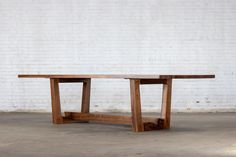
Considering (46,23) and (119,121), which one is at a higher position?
(46,23)

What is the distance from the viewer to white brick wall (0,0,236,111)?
9766 millimetres

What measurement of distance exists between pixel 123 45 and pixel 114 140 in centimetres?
420

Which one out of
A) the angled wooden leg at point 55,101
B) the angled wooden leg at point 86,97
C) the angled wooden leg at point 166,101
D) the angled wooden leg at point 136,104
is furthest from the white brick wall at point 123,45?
the angled wooden leg at point 136,104

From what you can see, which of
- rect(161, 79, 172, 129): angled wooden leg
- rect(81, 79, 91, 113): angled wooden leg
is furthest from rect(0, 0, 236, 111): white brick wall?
rect(161, 79, 172, 129): angled wooden leg

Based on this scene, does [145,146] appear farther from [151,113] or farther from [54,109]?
[151,113]

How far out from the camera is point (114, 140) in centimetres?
577

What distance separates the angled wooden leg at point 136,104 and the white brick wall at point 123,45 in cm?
322

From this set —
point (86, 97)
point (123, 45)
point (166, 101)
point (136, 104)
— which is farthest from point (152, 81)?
point (123, 45)

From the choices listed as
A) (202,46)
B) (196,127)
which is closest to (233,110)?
(202,46)

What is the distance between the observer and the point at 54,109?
7.81 metres

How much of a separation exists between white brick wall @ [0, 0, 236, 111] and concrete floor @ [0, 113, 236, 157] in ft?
5.61

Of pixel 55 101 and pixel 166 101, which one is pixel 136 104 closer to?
pixel 166 101

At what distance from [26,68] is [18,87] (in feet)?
1.19

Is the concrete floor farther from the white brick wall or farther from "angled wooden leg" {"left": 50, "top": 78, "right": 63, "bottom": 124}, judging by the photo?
the white brick wall
